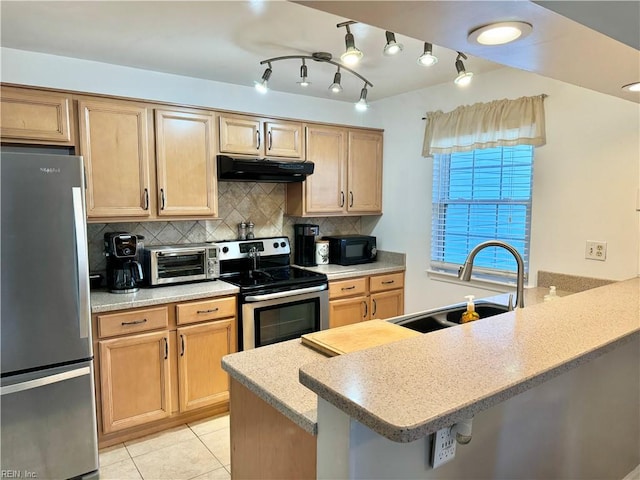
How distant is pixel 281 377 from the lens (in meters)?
1.30

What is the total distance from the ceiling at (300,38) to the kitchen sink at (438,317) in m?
1.15

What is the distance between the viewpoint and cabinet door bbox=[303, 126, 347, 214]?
3.48 m

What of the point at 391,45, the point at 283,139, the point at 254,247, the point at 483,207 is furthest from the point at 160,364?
the point at 483,207

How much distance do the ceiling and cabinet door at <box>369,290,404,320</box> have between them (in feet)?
5.71

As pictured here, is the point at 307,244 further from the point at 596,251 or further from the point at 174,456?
the point at 596,251

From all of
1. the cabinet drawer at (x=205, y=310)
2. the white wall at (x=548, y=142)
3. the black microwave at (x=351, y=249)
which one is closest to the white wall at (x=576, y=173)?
the white wall at (x=548, y=142)

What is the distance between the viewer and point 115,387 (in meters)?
2.50

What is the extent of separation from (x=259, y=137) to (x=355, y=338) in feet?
6.77

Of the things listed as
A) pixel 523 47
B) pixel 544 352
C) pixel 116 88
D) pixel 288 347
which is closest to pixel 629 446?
pixel 544 352

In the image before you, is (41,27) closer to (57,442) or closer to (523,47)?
(57,442)

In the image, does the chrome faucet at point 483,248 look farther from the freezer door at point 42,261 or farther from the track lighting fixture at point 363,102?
the freezer door at point 42,261

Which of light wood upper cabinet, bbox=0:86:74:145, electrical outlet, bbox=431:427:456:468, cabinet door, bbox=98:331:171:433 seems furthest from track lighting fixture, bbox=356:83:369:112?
electrical outlet, bbox=431:427:456:468

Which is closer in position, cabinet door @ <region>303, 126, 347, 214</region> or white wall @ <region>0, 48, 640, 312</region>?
white wall @ <region>0, 48, 640, 312</region>

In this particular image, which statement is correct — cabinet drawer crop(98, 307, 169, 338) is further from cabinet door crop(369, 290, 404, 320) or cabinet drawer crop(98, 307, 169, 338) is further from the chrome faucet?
the chrome faucet
